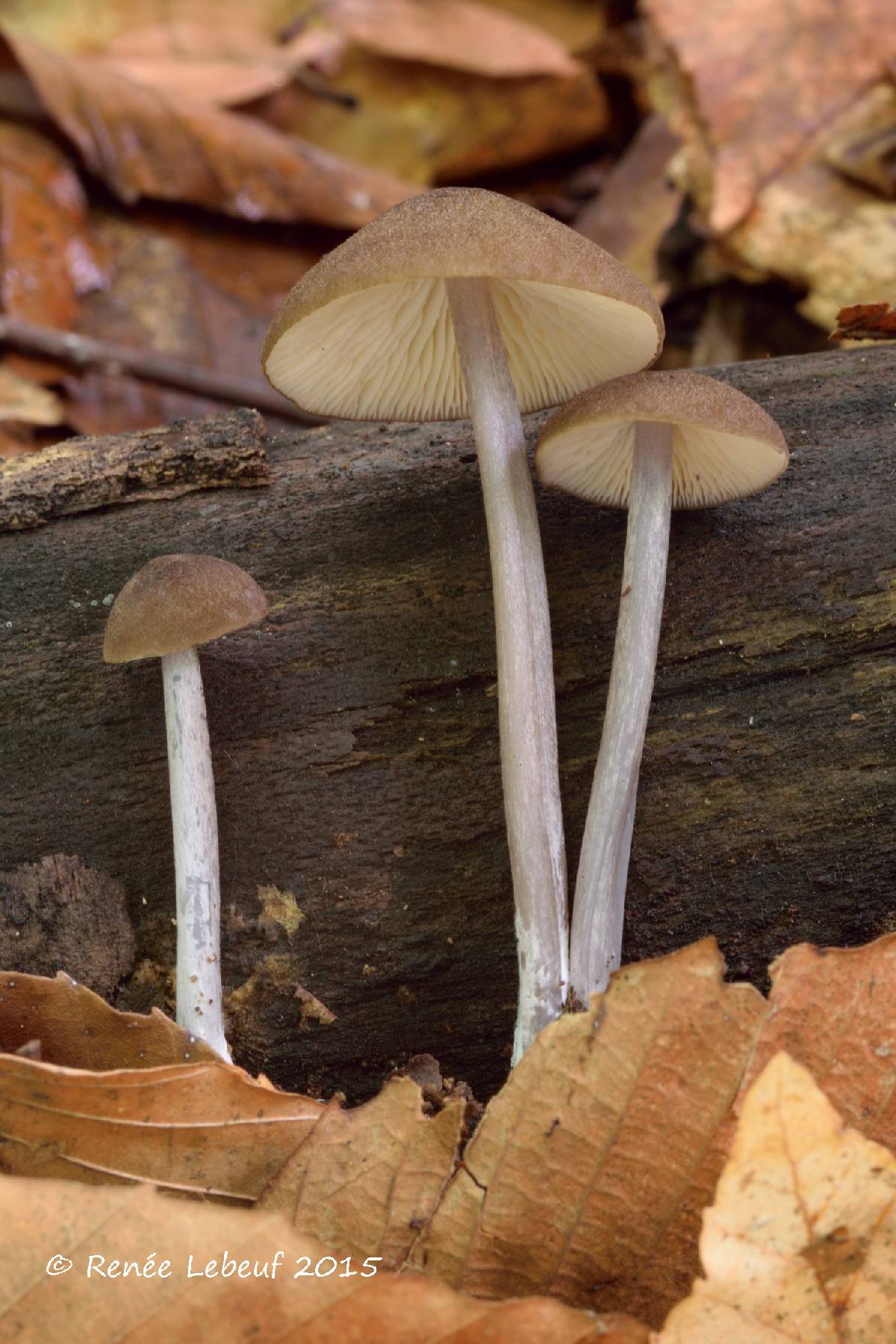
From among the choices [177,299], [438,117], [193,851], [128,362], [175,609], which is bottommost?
[193,851]

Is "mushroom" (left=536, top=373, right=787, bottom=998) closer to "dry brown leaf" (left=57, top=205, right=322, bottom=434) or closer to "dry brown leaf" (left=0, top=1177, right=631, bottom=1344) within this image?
"dry brown leaf" (left=0, top=1177, right=631, bottom=1344)

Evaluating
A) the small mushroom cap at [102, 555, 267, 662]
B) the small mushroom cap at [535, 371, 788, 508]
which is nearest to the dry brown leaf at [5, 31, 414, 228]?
the small mushroom cap at [535, 371, 788, 508]

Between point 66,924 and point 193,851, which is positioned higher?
point 193,851

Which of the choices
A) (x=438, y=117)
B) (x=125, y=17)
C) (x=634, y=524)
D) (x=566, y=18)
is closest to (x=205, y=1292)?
(x=634, y=524)

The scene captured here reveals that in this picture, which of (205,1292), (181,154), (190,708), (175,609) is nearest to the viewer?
(205,1292)

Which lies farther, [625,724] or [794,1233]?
[625,724]

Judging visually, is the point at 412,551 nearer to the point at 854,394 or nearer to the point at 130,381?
the point at 854,394

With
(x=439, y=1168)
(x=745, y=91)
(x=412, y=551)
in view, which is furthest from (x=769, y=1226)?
(x=745, y=91)

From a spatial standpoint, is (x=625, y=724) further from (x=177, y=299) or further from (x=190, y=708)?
(x=177, y=299)
